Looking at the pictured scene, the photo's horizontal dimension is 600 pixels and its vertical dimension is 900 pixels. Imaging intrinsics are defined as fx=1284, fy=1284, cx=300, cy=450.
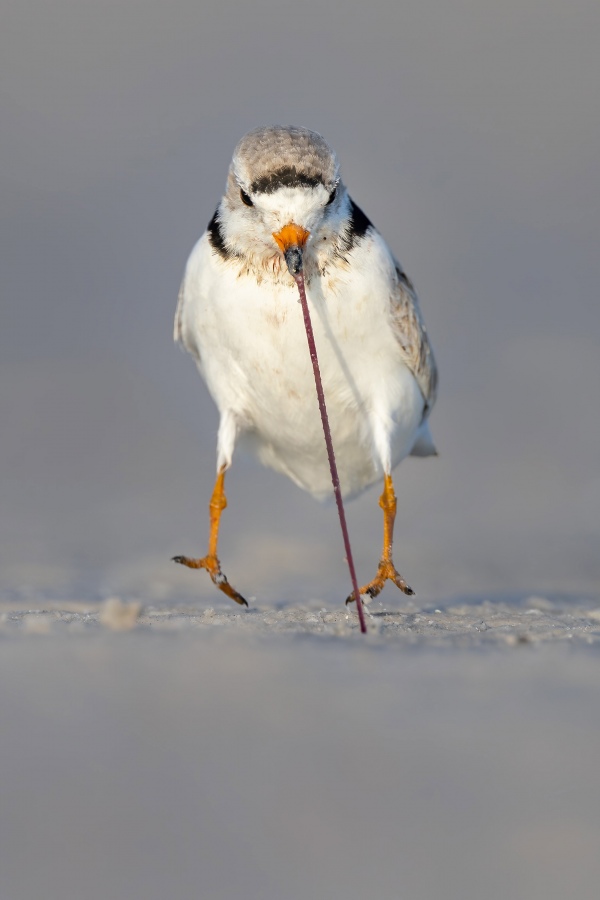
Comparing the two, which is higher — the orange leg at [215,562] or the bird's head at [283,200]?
the bird's head at [283,200]

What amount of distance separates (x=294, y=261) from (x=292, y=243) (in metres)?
0.13

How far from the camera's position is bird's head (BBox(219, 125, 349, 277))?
19.5ft

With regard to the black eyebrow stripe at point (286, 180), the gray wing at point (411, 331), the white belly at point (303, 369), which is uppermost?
the black eyebrow stripe at point (286, 180)

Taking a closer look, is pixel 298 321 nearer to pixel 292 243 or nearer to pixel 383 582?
pixel 292 243

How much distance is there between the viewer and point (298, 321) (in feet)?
21.3

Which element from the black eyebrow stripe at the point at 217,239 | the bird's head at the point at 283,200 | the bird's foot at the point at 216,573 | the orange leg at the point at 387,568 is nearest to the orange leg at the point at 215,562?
the bird's foot at the point at 216,573

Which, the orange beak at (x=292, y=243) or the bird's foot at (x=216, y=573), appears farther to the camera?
the bird's foot at (x=216, y=573)

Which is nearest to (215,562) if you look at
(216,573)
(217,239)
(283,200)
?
(216,573)

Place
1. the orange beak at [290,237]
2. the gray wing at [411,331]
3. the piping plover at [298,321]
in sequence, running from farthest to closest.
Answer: the gray wing at [411,331] → the piping plover at [298,321] → the orange beak at [290,237]

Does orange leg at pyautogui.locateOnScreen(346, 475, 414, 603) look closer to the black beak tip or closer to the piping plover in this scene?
the piping plover

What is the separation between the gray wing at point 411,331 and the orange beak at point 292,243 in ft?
3.63

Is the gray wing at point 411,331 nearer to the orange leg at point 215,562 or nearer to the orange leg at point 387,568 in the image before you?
the orange leg at point 387,568

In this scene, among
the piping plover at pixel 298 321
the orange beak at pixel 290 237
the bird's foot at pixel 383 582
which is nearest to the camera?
the orange beak at pixel 290 237

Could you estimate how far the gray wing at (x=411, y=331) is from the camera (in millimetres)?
7008
